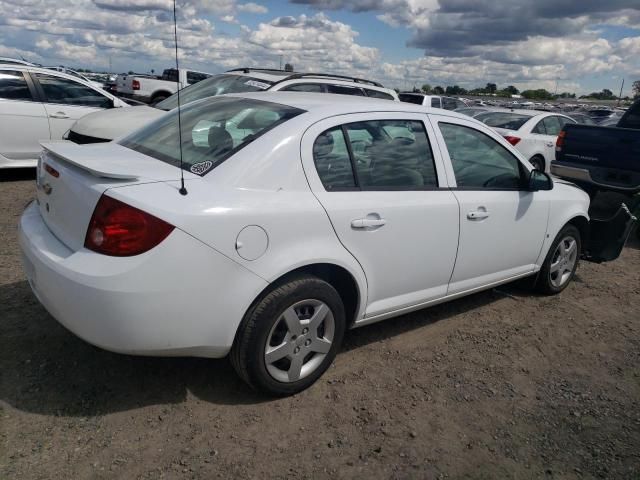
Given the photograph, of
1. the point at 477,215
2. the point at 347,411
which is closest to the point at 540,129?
the point at 477,215

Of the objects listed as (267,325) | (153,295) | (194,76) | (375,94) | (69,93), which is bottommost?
(267,325)

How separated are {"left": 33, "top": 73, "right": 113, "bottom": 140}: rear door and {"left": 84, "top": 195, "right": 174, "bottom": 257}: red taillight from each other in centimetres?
650

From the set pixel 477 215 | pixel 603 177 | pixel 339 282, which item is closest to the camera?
pixel 339 282

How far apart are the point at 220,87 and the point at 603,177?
5423 mm

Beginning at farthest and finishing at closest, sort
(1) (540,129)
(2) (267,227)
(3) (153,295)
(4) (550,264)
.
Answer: (1) (540,129), (4) (550,264), (2) (267,227), (3) (153,295)

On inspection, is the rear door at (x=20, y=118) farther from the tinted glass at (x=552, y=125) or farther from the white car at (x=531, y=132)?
the tinted glass at (x=552, y=125)

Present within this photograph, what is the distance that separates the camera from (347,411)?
2.97 m

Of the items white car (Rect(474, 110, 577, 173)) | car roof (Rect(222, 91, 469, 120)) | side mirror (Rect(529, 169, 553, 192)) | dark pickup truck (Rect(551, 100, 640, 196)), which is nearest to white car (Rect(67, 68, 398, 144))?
dark pickup truck (Rect(551, 100, 640, 196))

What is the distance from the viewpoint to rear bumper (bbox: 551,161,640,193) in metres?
6.91

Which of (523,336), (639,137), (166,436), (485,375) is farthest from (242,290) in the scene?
(639,137)

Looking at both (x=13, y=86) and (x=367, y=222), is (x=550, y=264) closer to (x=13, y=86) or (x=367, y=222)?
(x=367, y=222)

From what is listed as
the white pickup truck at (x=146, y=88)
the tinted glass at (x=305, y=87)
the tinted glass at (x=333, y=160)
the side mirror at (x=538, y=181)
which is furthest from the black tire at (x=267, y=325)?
the white pickup truck at (x=146, y=88)

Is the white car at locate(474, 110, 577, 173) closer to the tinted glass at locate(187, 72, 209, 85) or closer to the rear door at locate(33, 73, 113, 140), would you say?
the rear door at locate(33, 73, 113, 140)

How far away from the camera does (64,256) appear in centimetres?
260
